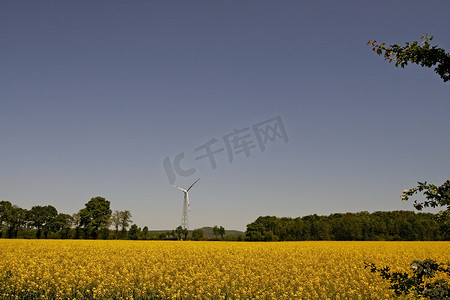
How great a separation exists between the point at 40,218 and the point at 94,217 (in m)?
20.0

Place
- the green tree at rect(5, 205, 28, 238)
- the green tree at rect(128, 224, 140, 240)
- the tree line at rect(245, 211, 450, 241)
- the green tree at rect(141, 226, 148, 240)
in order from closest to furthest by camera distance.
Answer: the tree line at rect(245, 211, 450, 241) < the green tree at rect(5, 205, 28, 238) < the green tree at rect(141, 226, 148, 240) < the green tree at rect(128, 224, 140, 240)

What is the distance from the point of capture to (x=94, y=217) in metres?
78.2

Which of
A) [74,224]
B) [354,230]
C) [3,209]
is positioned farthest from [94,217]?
[354,230]

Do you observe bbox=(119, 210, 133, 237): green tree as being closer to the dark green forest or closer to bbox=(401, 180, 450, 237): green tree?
the dark green forest

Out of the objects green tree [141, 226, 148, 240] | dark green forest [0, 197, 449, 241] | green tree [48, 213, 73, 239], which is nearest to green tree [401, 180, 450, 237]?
dark green forest [0, 197, 449, 241]

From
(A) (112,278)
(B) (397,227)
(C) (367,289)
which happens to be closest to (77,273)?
(A) (112,278)

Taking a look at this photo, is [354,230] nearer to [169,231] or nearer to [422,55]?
[169,231]

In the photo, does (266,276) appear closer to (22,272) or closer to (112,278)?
(112,278)

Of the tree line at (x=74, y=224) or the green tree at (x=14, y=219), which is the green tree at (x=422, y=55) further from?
the green tree at (x=14, y=219)

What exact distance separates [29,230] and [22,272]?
85.7 metres

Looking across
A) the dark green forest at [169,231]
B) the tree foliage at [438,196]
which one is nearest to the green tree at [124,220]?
the dark green forest at [169,231]

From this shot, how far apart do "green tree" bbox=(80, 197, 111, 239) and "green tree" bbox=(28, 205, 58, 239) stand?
15.6 m

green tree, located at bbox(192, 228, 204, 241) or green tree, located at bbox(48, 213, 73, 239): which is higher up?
green tree, located at bbox(48, 213, 73, 239)

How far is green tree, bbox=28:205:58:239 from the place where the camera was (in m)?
84.8
